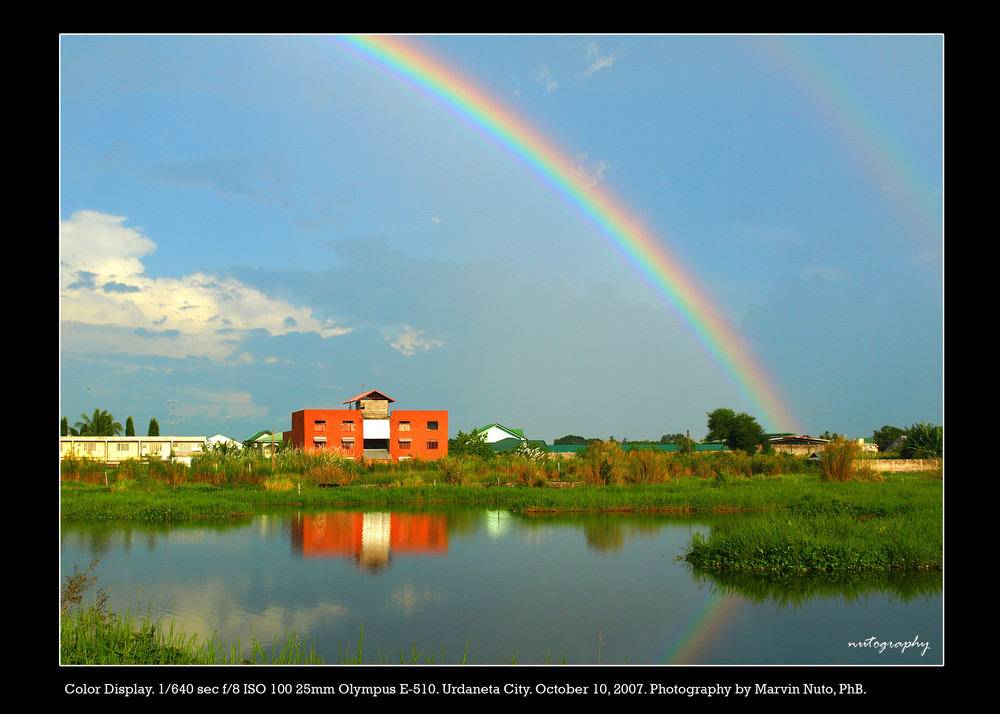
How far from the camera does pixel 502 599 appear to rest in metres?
10.2

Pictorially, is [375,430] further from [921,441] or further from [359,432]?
[921,441]

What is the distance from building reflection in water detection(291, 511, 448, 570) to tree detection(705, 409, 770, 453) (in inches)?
1604

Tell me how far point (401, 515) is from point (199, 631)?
1126 cm

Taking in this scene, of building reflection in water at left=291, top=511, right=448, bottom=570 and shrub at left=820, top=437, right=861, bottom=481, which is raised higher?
shrub at left=820, top=437, right=861, bottom=481

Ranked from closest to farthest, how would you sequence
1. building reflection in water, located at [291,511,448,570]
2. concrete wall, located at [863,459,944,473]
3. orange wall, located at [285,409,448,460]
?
building reflection in water, located at [291,511,448,570] → concrete wall, located at [863,459,944,473] → orange wall, located at [285,409,448,460]

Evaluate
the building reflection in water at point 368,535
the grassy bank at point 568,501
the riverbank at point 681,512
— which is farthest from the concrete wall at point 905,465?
the building reflection in water at point 368,535

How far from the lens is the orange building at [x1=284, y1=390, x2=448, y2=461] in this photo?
151ft

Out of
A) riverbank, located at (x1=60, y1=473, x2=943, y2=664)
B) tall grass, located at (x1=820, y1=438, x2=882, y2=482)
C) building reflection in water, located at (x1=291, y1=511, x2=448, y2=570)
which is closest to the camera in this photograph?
riverbank, located at (x1=60, y1=473, x2=943, y2=664)

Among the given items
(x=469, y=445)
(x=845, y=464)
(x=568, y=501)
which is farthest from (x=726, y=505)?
(x=469, y=445)

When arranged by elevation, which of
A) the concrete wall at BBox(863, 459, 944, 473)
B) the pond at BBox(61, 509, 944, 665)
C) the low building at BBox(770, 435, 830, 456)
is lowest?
the low building at BBox(770, 435, 830, 456)

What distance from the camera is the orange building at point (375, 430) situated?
46062mm

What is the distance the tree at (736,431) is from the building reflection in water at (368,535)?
40.7 metres

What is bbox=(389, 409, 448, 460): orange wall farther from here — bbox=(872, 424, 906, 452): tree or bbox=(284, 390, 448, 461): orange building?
bbox=(872, 424, 906, 452): tree
